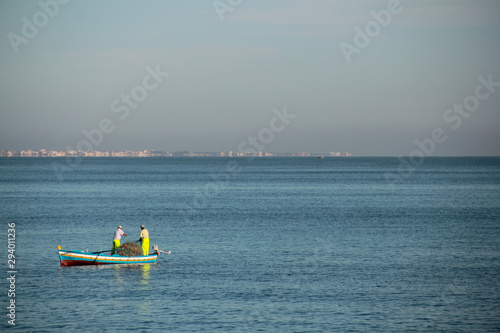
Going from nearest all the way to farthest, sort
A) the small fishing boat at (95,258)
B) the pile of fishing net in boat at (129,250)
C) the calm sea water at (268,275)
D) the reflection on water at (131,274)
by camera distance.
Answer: the calm sea water at (268,275), the reflection on water at (131,274), the small fishing boat at (95,258), the pile of fishing net in boat at (129,250)

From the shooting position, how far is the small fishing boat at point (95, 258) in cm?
3791

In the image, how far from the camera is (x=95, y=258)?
38.6 metres

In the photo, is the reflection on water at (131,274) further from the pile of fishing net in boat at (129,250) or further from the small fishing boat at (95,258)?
the pile of fishing net in boat at (129,250)

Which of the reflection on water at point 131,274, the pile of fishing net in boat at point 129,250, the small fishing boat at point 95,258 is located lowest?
the reflection on water at point 131,274

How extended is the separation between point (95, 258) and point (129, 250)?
223cm

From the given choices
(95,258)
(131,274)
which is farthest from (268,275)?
(95,258)

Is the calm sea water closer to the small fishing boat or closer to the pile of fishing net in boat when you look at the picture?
the small fishing boat

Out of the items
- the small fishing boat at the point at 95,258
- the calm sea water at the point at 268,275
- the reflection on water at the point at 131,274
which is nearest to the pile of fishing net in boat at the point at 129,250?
the small fishing boat at the point at 95,258

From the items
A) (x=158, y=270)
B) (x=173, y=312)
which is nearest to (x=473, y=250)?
(x=158, y=270)

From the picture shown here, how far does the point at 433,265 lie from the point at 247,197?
61.4 meters

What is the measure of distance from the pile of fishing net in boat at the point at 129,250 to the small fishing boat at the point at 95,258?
316mm

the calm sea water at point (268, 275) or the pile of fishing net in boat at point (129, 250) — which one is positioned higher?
the pile of fishing net in boat at point (129, 250)

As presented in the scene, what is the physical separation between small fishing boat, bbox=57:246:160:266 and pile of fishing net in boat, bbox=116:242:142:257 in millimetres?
316

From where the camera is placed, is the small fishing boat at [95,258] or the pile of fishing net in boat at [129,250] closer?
the small fishing boat at [95,258]
